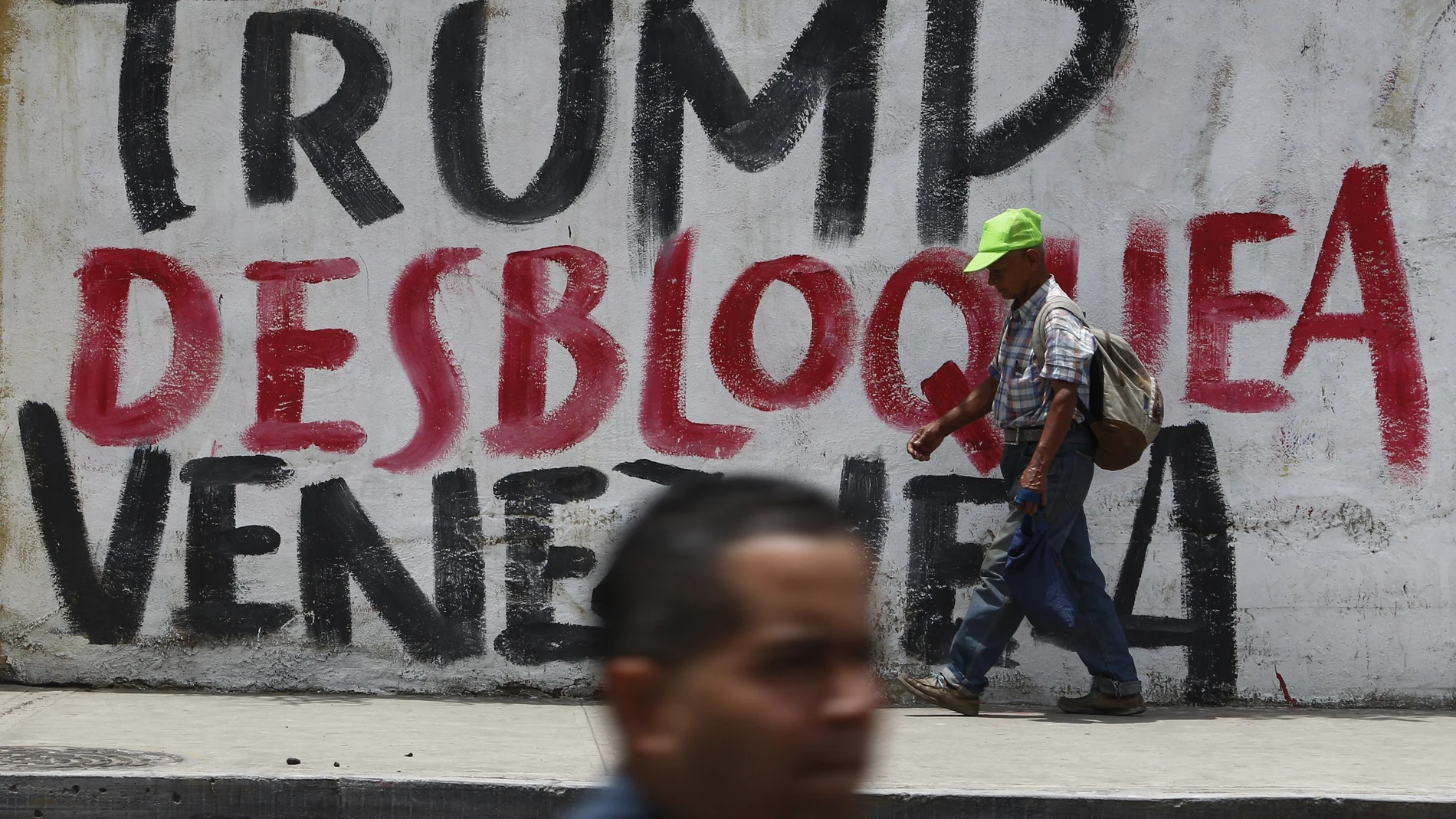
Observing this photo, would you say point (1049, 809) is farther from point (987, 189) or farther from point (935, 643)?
point (987, 189)

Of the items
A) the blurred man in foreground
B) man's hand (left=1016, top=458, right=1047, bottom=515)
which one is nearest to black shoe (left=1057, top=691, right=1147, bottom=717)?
man's hand (left=1016, top=458, right=1047, bottom=515)

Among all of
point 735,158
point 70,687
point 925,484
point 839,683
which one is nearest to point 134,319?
point 70,687

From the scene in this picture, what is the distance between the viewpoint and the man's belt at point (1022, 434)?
582cm

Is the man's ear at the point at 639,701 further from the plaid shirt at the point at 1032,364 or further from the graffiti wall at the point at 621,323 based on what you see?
the graffiti wall at the point at 621,323

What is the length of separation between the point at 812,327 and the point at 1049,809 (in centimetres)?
240

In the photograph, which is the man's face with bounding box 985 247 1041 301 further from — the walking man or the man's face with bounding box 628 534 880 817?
the man's face with bounding box 628 534 880 817

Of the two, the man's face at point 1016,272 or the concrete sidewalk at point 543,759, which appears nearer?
the concrete sidewalk at point 543,759

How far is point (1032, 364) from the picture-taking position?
19.1ft

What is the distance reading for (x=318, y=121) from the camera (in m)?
6.38

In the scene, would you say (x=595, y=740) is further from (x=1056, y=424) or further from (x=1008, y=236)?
(x=1008, y=236)

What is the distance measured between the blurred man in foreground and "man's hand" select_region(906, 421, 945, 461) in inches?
186

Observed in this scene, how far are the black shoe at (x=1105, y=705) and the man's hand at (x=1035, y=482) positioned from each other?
0.88 meters

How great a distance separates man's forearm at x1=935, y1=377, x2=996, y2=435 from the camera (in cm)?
600

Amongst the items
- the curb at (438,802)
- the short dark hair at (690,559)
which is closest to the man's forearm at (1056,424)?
the curb at (438,802)
